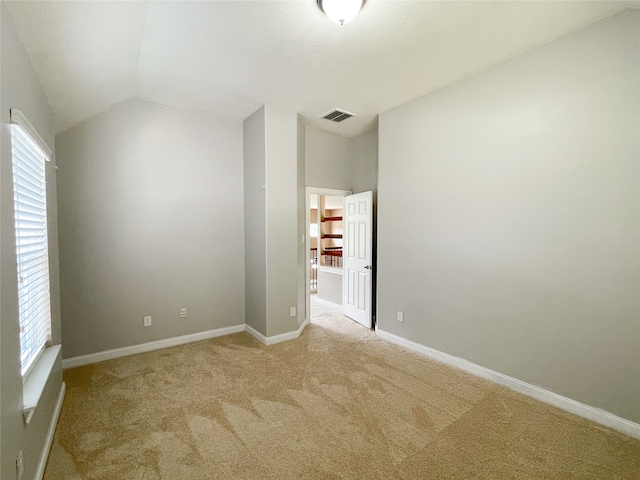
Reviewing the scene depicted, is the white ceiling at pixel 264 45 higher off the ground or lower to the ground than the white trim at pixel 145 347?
higher

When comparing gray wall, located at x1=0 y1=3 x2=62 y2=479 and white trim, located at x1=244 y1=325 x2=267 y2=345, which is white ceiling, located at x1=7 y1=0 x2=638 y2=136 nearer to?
gray wall, located at x1=0 y1=3 x2=62 y2=479

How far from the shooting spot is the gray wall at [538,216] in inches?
80.0

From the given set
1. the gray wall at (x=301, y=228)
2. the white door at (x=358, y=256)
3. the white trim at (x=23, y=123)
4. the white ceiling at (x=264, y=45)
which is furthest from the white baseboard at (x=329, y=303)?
the white trim at (x=23, y=123)

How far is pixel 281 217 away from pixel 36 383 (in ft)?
8.39

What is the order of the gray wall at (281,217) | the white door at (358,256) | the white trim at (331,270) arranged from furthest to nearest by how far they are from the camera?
1. the white trim at (331,270)
2. the white door at (358,256)
3. the gray wall at (281,217)

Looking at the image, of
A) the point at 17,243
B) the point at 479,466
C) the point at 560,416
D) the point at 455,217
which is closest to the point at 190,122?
the point at 17,243

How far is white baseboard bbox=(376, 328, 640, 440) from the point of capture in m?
2.04

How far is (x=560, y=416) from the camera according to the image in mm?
2205

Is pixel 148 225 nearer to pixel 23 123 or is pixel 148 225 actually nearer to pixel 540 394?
pixel 23 123

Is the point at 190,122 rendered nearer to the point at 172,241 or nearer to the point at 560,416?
the point at 172,241

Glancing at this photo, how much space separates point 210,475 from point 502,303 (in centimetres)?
264

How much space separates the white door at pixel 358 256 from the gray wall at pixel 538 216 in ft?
2.59

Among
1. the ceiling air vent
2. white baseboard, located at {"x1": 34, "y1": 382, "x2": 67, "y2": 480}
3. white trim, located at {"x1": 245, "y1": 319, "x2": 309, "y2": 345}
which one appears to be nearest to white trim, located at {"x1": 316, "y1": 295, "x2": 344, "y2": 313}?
white trim, located at {"x1": 245, "y1": 319, "x2": 309, "y2": 345}

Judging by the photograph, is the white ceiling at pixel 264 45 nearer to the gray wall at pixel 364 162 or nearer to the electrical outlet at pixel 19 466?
the gray wall at pixel 364 162
